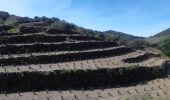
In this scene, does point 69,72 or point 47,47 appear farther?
point 47,47

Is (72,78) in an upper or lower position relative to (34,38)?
lower

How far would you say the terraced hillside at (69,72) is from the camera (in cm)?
2831

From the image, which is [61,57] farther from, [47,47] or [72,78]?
[72,78]

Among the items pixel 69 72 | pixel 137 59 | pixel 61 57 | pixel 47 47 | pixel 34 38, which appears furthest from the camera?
pixel 137 59

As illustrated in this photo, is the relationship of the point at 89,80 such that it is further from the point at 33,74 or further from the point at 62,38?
the point at 62,38

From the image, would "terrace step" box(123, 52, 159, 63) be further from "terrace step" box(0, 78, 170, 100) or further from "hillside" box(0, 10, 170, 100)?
"terrace step" box(0, 78, 170, 100)

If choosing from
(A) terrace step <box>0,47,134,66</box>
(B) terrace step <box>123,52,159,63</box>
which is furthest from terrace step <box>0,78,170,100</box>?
(B) terrace step <box>123,52,159,63</box>

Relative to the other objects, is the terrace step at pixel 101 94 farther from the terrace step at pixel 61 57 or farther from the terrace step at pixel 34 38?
the terrace step at pixel 34 38

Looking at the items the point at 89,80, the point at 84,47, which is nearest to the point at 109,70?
the point at 89,80

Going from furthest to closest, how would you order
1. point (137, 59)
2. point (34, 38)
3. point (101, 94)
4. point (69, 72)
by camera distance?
1. point (137, 59)
2. point (34, 38)
3. point (69, 72)
4. point (101, 94)

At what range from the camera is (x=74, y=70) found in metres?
30.6

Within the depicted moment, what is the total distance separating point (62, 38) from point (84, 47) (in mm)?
2910

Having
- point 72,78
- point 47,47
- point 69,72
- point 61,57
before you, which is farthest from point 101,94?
point 47,47

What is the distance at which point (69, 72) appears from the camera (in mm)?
30391
